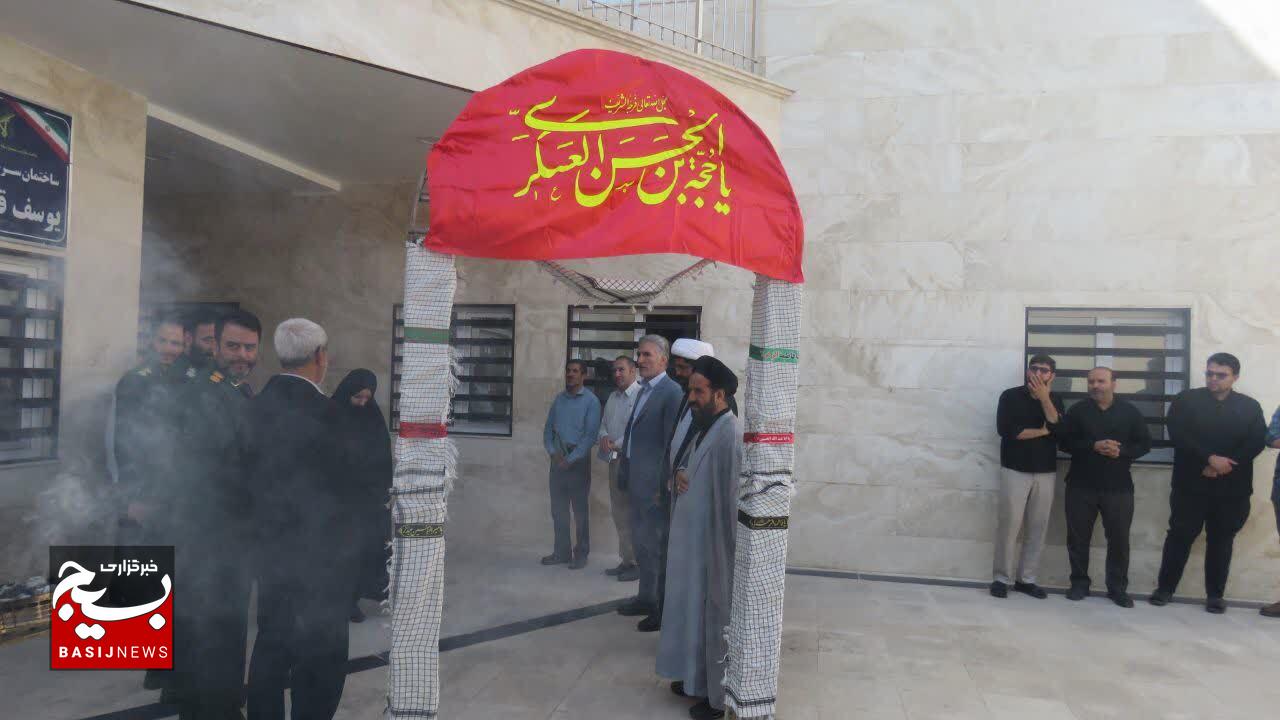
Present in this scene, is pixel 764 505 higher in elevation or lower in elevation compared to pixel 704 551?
higher

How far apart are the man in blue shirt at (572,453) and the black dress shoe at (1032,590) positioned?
11.2 ft

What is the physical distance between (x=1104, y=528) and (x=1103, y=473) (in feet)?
1.64

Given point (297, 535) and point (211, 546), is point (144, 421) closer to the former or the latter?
point (211, 546)

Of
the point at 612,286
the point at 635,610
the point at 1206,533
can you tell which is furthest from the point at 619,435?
the point at 1206,533

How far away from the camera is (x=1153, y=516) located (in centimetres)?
627

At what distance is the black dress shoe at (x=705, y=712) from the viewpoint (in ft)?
12.2

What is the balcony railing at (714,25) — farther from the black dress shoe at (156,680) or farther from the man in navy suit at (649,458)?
the black dress shoe at (156,680)

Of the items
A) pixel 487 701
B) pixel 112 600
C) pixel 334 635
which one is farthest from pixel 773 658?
pixel 112 600

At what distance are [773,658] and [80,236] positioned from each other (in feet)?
16.4

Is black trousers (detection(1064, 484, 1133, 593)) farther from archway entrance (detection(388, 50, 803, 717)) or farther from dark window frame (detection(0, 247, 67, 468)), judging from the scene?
dark window frame (detection(0, 247, 67, 468))

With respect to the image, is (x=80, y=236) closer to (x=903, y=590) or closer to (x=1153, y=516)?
(x=903, y=590)

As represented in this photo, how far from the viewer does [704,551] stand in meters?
3.92

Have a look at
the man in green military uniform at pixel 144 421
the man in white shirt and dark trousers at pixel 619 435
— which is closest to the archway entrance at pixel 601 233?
the man in green military uniform at pixel 144 421

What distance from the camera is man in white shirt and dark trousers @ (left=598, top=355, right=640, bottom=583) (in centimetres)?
659
